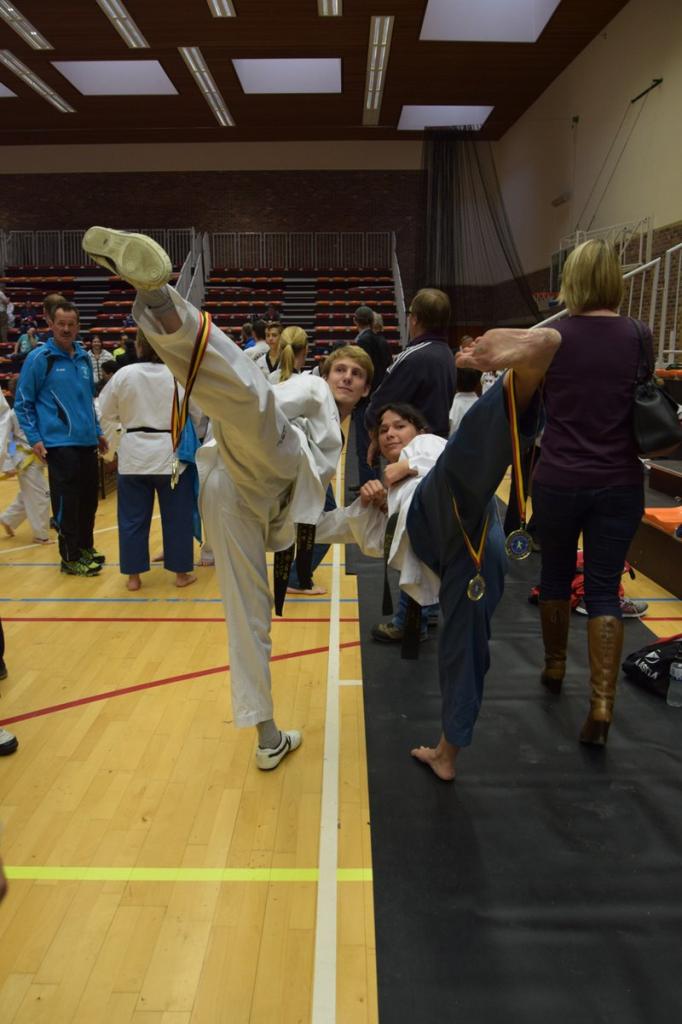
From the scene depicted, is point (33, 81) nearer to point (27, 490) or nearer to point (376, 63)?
point (376, 63)

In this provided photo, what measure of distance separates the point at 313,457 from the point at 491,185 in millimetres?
15858

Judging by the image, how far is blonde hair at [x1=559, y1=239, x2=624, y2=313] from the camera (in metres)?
2.21

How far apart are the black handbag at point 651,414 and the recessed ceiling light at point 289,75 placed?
12.7m

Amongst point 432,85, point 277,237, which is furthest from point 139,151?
point 432,85

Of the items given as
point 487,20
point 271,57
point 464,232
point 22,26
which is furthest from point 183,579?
point 464,232

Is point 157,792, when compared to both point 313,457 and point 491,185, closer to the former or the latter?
point 313,457

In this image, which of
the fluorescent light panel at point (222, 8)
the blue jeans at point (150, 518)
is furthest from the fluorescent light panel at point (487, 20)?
the blue jeans at point (150, 518)

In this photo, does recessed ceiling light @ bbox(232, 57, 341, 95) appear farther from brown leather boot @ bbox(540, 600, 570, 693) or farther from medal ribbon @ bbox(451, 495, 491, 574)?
medal ribbon @ bbox(451, 495, 491, 574)

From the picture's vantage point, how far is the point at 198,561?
5098 millimetres

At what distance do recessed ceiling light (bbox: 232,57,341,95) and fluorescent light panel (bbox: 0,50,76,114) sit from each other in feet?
12.0

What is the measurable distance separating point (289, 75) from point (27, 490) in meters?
11.2

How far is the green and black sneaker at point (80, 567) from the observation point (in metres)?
4.68

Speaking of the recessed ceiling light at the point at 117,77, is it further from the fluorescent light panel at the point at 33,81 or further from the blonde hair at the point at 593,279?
the blonde hair at the point at 593,279

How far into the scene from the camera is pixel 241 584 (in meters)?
2.23
